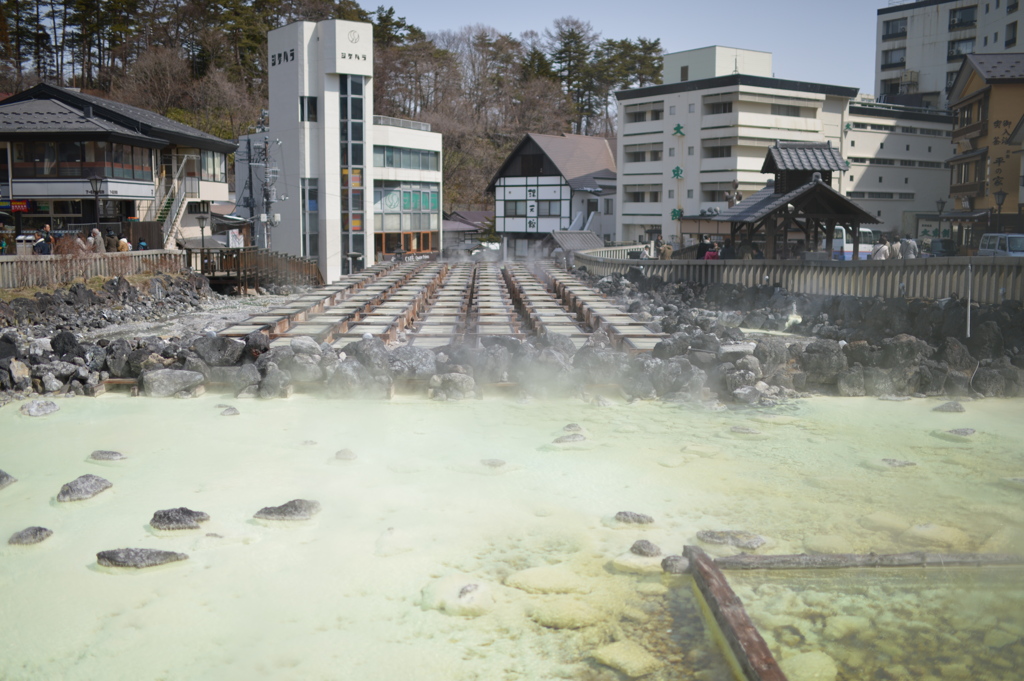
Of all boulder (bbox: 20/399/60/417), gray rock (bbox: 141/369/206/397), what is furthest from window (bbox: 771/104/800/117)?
boulder (bbox: 20/399/60/417)

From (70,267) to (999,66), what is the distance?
36800 mm

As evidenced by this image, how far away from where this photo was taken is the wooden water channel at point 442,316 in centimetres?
1316

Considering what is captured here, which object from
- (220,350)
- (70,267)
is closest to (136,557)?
(220,350)

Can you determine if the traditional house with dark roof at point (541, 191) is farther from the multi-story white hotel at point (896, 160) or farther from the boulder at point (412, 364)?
the boulder at point (412, 364)

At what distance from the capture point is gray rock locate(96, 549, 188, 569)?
17.9 ft

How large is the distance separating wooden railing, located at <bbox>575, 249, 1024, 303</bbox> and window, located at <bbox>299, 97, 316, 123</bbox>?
18.2m

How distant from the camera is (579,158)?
51.7 metres

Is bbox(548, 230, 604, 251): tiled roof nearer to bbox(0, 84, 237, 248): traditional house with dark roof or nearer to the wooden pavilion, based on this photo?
bbox(0, 84, 237, 248): traditional house with dark roof

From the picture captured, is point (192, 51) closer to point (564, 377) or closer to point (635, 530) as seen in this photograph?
point (564, 377)

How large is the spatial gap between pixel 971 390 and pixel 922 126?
46.7 meters

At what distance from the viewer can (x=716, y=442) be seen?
8.38 m

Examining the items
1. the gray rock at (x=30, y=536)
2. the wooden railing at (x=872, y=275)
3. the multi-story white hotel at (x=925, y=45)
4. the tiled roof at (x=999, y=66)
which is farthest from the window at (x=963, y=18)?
the gray rock at (x=30, y=536)

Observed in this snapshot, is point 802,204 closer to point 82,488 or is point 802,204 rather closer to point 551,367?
point 551,367

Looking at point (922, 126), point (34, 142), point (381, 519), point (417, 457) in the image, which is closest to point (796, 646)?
point (381, 519)
